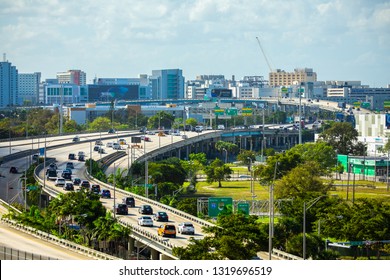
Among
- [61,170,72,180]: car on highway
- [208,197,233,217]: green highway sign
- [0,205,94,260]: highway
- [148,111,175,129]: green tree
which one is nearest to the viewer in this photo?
[0,205,94,260]: highway

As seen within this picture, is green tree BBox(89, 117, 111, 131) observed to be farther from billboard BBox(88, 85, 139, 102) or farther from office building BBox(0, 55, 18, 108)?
billboard BBox(88, 85, 139, 102)

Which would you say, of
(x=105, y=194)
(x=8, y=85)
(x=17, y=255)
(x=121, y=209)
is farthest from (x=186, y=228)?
(x=8, y=85)

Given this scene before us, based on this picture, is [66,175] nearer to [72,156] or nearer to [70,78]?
[72,156]

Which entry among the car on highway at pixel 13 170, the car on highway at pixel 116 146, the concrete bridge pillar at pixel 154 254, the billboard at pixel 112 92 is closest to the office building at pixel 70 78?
the billboard at pixel 112 92

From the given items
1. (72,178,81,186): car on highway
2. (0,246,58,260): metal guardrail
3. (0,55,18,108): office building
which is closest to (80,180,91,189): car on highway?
(72,178,81,186): car on highway

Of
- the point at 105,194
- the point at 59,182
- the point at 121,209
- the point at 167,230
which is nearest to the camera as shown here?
the point at 167,230
